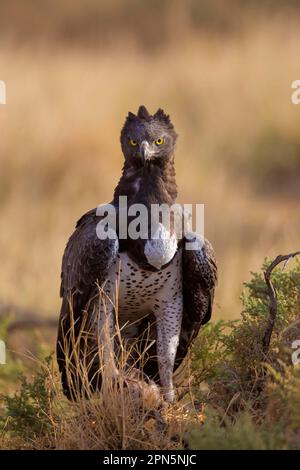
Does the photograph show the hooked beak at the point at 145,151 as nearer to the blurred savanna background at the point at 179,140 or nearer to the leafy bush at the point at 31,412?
the leafy bush at the point at 31,412

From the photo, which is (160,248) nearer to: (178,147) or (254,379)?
(254,379)

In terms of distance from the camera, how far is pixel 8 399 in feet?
22.4

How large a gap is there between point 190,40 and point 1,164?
18.4ft

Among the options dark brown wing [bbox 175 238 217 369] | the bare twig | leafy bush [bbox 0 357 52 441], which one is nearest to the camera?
the bare twig

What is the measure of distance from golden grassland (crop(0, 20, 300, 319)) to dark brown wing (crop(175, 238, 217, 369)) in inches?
230

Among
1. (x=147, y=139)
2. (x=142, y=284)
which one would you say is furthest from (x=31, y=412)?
(x=147, y=139)

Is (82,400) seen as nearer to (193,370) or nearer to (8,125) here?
(193,370)

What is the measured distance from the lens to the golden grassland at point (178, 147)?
14.3 metres

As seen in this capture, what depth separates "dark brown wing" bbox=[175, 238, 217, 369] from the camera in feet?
22.3

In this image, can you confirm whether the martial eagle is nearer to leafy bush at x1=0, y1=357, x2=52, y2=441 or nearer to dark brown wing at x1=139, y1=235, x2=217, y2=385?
dark brown wing at x1=139, y1=235, x2=217, y2=385

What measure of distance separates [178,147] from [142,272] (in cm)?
899

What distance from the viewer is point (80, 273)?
6.76 meters

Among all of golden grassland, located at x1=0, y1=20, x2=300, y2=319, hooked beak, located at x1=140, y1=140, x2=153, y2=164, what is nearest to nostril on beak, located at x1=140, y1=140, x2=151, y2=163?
hooked beak, located at x1=140, y1=140, x2=153, y2=164

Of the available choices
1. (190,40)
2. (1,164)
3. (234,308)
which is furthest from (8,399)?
(190,40)
